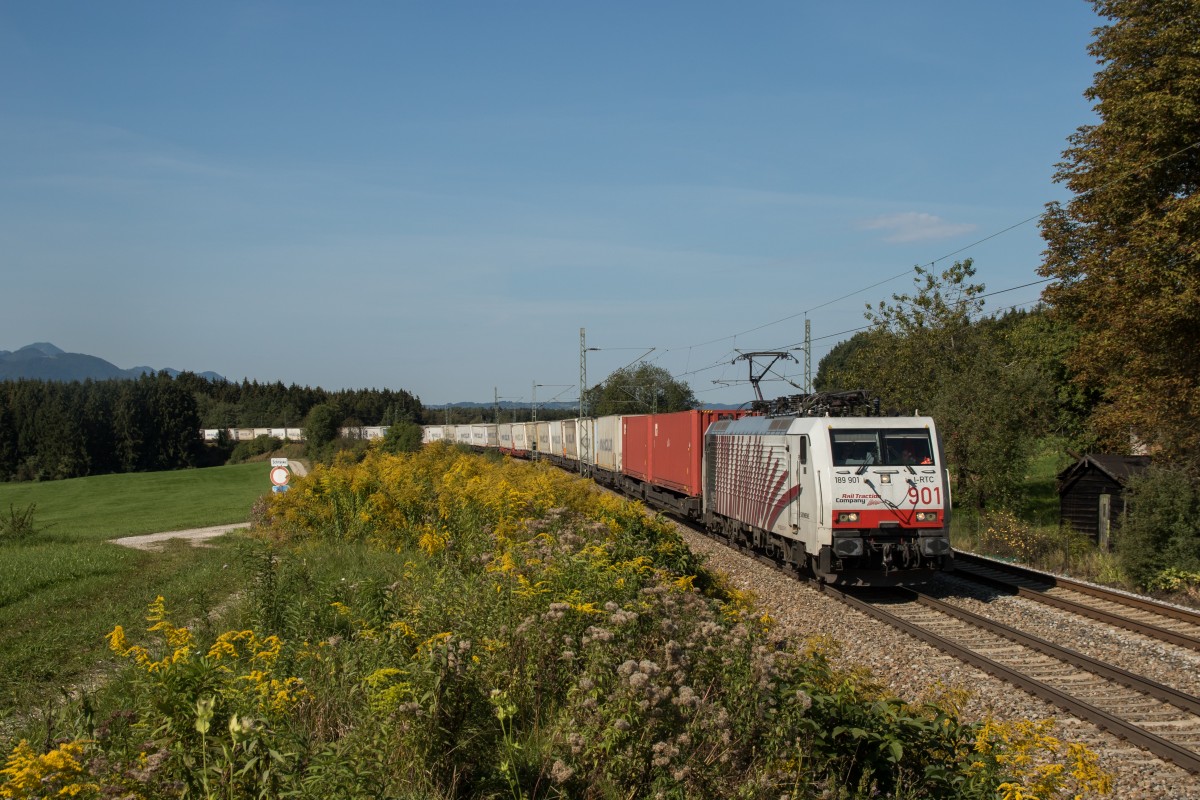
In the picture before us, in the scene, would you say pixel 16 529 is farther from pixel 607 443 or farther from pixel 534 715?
pixel 534 715

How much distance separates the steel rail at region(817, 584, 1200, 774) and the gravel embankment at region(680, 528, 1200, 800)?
80 mm

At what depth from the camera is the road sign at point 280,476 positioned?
20.3m

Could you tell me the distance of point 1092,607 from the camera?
13133mm

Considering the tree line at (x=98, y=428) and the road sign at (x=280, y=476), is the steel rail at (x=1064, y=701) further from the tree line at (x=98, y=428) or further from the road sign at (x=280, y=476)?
the tree line at (x=98, y=428)

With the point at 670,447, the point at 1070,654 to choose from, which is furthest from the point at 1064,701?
the point at 670,447

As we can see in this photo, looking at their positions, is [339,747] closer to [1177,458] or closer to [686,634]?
[686,634]

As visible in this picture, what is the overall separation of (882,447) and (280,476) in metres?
13.3

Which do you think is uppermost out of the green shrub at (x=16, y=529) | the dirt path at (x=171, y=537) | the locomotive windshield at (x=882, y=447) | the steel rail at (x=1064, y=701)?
the locomotive windshield at (x=882, y=447)

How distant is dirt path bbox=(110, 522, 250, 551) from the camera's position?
22.6 metres

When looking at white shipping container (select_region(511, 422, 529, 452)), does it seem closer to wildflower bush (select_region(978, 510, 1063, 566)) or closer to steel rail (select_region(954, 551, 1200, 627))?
wildflower bush (select_region(978, 510, 1063, 566))

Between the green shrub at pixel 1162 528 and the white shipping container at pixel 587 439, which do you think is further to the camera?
the white shipping container at pixel 587 439

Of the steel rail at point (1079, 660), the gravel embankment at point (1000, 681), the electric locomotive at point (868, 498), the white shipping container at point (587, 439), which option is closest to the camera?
the gravel embankment at point (1000, 681)

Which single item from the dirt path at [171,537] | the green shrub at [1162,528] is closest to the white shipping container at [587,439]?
the dirt path at [171,537]

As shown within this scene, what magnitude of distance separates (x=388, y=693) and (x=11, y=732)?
345 cm
